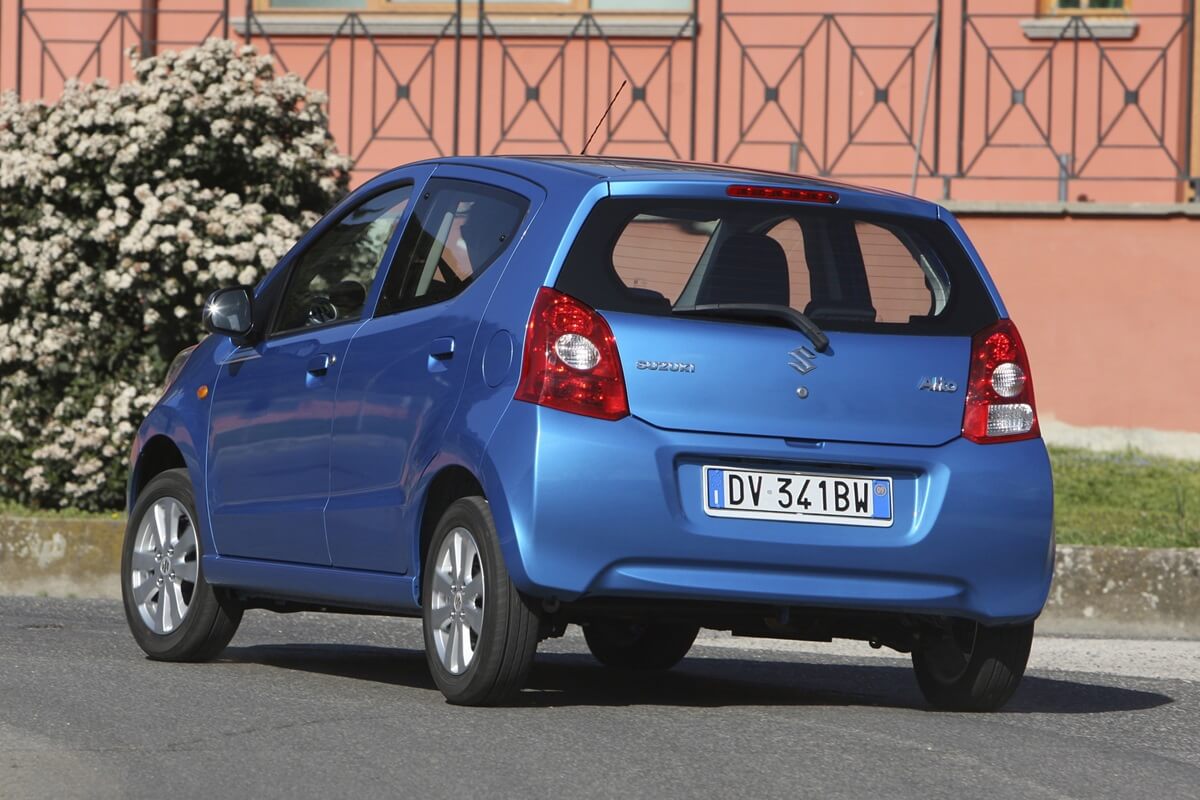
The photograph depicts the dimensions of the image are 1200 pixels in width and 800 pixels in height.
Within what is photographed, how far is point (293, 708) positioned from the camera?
20.8ft

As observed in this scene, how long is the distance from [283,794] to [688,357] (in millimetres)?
1692

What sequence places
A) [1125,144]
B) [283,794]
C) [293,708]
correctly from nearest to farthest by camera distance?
[283,794] < [293,708] < [1125,144]

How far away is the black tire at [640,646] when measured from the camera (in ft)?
25.5

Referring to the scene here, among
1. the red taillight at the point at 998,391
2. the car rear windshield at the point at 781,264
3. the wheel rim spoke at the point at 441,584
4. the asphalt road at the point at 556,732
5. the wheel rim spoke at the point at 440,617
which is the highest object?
→ the car rear windshield at the point at 781,264

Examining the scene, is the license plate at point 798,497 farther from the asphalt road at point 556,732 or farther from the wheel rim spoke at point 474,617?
the wheel rim spoke at point 474,617

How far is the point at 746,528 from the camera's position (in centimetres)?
601

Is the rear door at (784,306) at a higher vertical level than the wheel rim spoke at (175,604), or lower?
higher

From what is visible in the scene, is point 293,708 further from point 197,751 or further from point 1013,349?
point 1013,349

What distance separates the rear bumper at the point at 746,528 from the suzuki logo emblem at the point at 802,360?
8.5 inches

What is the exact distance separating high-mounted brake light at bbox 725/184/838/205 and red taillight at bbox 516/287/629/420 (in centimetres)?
66

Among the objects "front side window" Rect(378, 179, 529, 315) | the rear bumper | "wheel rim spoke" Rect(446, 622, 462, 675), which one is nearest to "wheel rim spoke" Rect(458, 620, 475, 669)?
"wheel rim spoke" Rect(446, 622, 462, 675)

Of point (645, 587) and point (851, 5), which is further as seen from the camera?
point (851, 5)

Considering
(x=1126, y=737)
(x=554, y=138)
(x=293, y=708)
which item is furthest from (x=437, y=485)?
(x=554, y=138)

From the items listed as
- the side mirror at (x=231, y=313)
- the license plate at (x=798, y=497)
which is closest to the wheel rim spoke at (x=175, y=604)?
the side mirror at (x=231, y=313)
